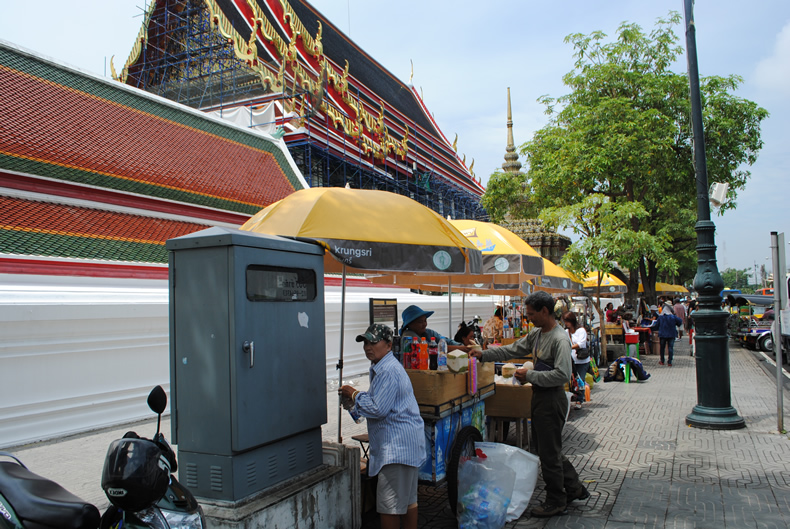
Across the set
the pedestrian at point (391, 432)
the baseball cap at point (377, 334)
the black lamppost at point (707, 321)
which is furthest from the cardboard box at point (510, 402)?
the black lamppost at point (707, 321)

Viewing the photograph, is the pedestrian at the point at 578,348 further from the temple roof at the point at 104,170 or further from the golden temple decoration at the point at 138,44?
the golden temple decoration at the point at 138,44

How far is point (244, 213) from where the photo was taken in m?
14.4

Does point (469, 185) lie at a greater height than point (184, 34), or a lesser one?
lesser

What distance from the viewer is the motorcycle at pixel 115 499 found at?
256 centimetres

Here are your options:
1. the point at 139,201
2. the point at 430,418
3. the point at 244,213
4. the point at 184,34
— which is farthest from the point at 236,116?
the point at 430,418

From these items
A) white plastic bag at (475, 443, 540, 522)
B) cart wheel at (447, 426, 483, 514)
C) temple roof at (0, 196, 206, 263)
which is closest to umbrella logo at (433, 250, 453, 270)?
cart wheel at (447, 426, 483, 514)

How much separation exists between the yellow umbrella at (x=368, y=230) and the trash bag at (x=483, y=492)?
108 centimetres

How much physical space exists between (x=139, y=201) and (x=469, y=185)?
35291 mm

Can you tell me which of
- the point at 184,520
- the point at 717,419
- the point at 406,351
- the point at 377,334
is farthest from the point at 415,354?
the point at 717,419

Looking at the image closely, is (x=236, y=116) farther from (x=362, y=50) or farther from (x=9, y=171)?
(x=362, y=50)

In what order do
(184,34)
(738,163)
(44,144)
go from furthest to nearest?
(184,34), (738,163), (44,144)

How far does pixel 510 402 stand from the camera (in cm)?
584

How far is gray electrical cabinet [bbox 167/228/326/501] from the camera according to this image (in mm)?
3432

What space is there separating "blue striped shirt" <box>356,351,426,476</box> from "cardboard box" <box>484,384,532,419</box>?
2180mm
